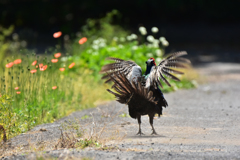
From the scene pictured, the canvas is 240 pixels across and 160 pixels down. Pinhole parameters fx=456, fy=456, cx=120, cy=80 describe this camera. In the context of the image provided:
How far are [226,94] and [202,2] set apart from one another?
12087 mm

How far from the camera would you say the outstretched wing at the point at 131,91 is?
571 cm

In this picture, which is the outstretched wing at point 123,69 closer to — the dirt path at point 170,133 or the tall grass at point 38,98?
the dirt path at point 170,133

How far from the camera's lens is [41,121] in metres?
7.59

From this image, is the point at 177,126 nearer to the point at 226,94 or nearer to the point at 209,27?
the point at 226,94

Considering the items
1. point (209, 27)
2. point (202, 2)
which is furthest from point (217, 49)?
point (209, 27)

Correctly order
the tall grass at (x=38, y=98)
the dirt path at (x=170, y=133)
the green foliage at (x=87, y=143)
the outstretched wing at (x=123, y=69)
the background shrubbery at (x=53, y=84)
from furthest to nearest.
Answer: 1. the background shrubbery at (x=53, y=84)
2. the tall grass at (x=38, y=98)
3. the outstretched wing at (x=123, y=69)
4. the green foliage at (x=87, y=143)
5. the dirt path at (x=170, y=133)

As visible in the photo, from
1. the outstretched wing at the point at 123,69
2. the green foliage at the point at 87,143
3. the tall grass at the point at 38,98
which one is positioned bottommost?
the green foliage at the point at 87,143

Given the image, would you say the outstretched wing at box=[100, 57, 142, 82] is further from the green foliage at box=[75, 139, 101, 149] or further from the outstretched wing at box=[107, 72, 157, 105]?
the green foliage at box=[75, 139, 101, 149]

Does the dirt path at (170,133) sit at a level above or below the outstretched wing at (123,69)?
below

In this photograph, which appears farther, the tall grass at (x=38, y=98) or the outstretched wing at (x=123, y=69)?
the tall grass at (x=38, y=98)

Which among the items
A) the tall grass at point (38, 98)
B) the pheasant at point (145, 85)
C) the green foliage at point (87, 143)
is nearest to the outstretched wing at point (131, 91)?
the pheasant at point (145, 85)

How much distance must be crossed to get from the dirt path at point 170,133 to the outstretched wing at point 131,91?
196 millimetres

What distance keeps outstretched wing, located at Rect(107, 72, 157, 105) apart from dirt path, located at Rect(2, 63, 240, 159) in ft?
0.64

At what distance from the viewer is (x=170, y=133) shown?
21.5 ft
